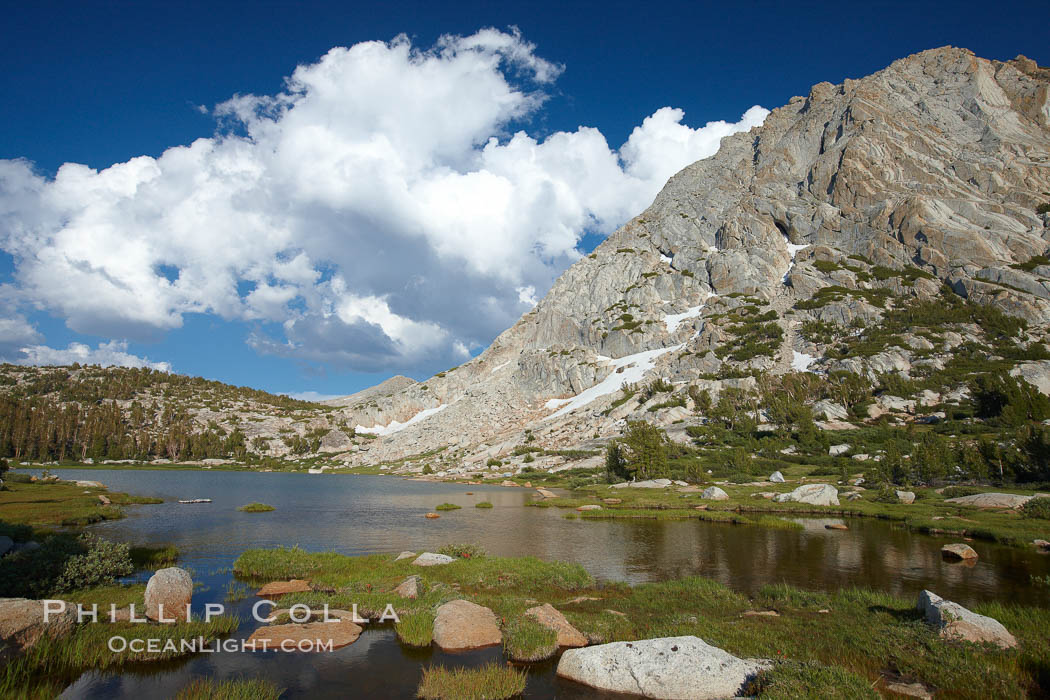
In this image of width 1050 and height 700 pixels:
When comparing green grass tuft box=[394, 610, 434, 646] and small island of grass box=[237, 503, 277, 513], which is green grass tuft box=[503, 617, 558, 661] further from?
small island of grass box=[237, 503, 277, 513]

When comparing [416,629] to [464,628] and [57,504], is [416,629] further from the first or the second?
[57,504]

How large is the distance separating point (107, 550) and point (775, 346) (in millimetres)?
185535

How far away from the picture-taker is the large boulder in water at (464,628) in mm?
17438

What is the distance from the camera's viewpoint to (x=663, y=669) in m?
13.8

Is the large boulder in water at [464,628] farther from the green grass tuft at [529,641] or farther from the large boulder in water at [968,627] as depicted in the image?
the large boulder in water at [968,627]

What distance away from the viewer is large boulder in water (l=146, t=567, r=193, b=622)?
18453mm

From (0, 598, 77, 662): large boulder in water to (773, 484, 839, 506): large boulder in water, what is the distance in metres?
66.6

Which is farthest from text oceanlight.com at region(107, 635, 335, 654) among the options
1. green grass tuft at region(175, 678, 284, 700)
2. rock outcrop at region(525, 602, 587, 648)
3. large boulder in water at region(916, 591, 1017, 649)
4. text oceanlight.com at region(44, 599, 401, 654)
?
large boulder in water at region(916, 591, 1017, 649)

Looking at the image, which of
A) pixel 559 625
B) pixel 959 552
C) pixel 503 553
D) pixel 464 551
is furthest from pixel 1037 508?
pixel 559 625

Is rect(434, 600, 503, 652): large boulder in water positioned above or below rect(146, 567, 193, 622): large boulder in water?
below

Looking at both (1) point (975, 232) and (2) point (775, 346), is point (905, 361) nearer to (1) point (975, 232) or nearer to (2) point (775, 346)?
(2) point (775, 346)

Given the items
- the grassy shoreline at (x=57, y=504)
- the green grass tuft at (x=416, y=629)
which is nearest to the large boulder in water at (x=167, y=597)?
the green grass tuft at (x=416, y=629)

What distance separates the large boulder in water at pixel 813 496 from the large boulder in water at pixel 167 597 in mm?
62943

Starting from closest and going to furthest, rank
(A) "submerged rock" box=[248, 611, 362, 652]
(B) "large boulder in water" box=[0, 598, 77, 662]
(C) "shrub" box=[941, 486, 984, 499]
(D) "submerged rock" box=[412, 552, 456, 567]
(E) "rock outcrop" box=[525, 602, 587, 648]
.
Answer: (B) "large boulder in water" box=[0, 598, 77, 662]
(A) "submerged rock" box=[248, 611, 362, 652]
(E) "rock outcrop" box=[525, 602, 587, 648]
(D) "submerged rock" box=[412, 552, 456, 567]
(C) "shrub" box=[941, 486, 984, 499]
